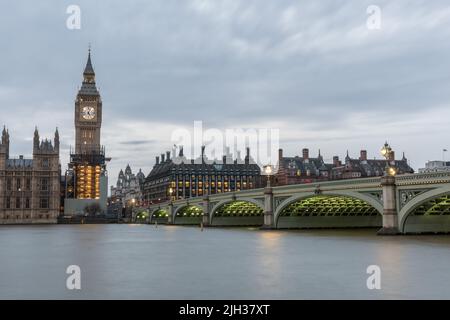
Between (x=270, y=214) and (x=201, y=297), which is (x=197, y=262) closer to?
(x=201, y=297)

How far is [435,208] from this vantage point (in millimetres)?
59688

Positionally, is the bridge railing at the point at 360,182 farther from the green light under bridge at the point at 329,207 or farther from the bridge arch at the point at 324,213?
the green light under bridge at the point at 329,207

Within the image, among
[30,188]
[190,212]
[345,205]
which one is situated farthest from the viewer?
[30,188]

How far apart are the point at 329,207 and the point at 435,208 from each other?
98.0 feet

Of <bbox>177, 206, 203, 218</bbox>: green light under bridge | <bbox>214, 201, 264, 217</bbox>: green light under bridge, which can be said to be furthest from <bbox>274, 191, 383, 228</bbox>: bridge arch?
<bbox>177, 206, 203, 218</bbox>: green light under bridge

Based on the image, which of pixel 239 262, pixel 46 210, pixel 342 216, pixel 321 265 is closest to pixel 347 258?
pixel 321 265

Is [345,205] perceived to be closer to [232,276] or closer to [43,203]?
[232,276]

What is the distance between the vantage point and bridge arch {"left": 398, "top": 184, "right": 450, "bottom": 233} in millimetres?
53531

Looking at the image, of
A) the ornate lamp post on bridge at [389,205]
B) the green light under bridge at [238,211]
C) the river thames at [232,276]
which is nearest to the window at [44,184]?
the green light under bridge at [238,211]

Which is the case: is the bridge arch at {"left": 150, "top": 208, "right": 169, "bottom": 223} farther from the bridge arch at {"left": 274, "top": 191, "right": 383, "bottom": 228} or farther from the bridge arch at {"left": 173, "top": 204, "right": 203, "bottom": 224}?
the bridge arch at {"left": 274, "top": 191, "right": 383, "bottom": 228}

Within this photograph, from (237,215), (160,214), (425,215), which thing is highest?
(425,215)

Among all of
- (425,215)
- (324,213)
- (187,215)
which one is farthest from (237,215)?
(425,215)

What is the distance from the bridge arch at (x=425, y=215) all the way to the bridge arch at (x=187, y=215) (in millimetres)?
78595

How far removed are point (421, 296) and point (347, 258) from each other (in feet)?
45.9
